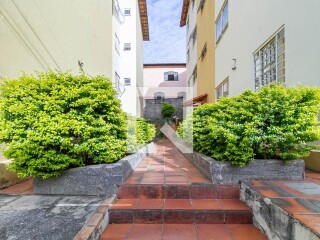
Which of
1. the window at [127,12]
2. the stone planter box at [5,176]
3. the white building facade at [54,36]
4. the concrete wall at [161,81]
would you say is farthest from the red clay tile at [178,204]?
the concrete wall at [161,81]

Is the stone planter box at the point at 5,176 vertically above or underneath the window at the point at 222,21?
underneath

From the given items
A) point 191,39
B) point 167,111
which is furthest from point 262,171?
point 191,39

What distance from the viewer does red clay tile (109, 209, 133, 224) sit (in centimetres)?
272

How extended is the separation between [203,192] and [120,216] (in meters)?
1.34

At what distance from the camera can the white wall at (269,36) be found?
11.6ft

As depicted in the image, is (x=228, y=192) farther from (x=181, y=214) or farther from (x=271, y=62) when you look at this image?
(x=271, y=62)

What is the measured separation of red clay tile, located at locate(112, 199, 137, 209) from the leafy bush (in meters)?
1.66

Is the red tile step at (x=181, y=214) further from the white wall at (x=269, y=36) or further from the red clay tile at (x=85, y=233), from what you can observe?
the white wall at (x=269, y=36)

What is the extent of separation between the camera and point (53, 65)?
5.20m

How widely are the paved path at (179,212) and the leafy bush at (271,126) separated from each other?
0.70 meters

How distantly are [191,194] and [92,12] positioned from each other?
8.48 meters

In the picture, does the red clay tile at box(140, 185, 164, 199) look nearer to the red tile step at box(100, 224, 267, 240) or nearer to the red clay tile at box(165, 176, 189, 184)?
the red clay tile at box(165, 176, 189, 184)

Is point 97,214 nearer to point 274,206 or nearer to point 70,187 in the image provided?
point 70,187

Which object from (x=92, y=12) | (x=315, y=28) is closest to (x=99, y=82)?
(x=315, y=28)
